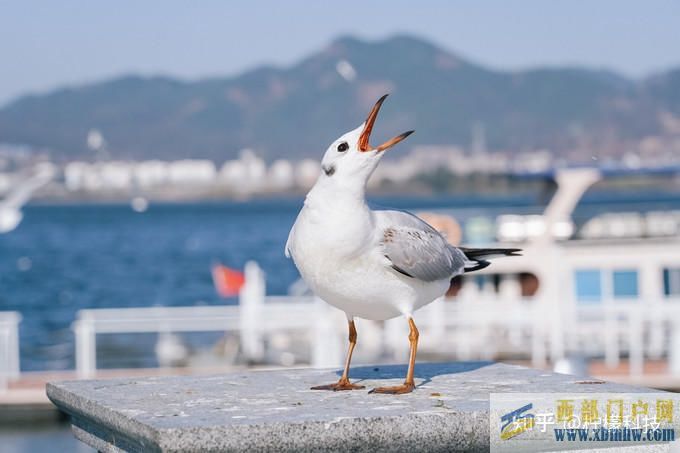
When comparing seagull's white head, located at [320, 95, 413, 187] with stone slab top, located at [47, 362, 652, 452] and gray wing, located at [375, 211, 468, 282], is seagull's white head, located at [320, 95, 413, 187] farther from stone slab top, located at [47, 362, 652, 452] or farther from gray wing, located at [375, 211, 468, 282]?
stone slab top, located at [47, 362, 652, 452]

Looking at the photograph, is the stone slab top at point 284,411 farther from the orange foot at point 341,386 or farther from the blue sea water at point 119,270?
the blue sea water at point 119,270

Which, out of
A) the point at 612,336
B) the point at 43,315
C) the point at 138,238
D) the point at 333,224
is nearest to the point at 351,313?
the point at 333,224

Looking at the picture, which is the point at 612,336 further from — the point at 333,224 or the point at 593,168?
the point at 333,224

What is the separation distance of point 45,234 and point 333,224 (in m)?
138

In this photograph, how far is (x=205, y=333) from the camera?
2645 cm

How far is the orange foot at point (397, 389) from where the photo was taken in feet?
14.3

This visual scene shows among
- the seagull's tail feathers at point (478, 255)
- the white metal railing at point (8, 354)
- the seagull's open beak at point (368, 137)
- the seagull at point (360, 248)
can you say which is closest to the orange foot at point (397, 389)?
the seagull at point (360, 248)

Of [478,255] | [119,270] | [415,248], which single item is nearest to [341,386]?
[415,248]

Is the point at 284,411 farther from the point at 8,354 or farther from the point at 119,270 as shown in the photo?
the point at 119,270

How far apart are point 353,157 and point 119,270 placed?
248ft

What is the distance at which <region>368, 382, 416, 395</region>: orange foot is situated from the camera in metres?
4.35

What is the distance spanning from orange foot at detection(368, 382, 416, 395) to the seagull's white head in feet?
2.54

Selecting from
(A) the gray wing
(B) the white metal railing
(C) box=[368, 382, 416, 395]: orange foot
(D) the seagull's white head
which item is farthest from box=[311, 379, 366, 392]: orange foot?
(B) the white metal railing

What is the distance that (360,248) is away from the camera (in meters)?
4.58
